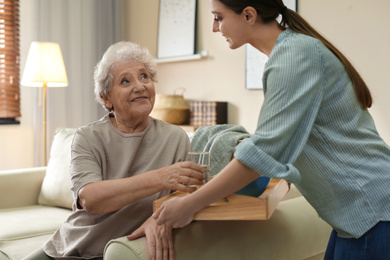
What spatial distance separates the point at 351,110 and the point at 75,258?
100 cm

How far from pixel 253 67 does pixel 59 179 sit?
1670 millimetres

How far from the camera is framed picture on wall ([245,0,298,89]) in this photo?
357 cm

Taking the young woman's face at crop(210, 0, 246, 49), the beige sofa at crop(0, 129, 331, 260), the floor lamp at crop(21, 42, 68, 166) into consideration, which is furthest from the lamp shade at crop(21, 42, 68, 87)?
the young woman's face at crop(210, 0, 246, 49)

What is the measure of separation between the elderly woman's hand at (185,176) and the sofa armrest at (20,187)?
1.74 meters

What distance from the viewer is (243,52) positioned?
372cm

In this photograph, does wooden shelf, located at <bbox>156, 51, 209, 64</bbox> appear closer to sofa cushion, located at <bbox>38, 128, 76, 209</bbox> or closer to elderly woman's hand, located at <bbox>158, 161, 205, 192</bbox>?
sofa cushion, located at <bbox>38, 128, 76, 209</bbox>

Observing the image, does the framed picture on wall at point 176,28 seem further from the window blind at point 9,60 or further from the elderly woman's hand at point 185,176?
the elderly woman's hand at point 185,176

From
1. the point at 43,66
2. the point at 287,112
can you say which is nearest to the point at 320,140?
the point at 287,112

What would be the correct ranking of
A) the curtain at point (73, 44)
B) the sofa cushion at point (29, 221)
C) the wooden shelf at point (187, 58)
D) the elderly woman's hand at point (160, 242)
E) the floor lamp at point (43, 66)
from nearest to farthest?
the elderly woman's hand at point (160, 242) → the sofa cushion at point (29, 221) → the floor lamp at point (43, 66) → the wooden shelf at point (187, 58) → the curtain at point (73, 44)

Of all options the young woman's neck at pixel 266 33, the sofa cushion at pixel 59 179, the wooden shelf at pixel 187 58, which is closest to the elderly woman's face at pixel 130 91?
the young woman's neck at pixel 266 33

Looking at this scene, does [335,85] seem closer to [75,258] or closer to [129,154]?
[129,154]

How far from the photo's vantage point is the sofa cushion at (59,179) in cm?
271


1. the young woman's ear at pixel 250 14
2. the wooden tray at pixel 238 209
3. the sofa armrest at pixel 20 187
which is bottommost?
the sofa armrest at pixel 20 187

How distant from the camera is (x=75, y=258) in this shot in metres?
1.58
